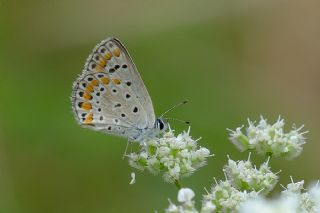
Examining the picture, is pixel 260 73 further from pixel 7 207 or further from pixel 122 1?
pixel 7 207

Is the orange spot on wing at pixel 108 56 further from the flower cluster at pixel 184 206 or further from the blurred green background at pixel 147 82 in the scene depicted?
the blurred green background at pixel 147 82

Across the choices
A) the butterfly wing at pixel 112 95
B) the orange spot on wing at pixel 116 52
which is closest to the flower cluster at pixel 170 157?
the butterfly wing at pixel 112 95

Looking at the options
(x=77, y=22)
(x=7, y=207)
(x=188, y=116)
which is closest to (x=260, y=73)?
(x=188, y=116)

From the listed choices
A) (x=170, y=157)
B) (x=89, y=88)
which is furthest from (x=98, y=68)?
(x=170, y=157)

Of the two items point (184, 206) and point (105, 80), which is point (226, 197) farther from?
point (105, 80)

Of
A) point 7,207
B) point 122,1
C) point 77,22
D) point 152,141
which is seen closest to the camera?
point 152,141

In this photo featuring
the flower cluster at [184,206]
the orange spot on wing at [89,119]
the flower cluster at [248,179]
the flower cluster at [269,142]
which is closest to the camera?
the flower cluster at [184,206]
